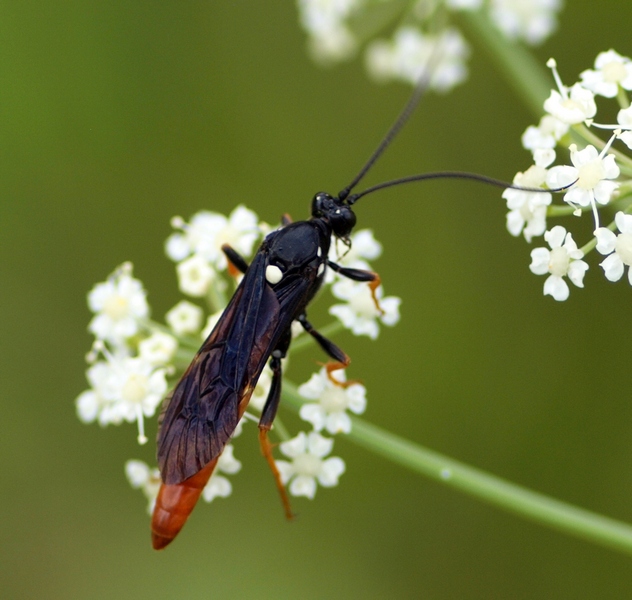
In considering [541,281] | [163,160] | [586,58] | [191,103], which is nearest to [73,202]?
[163,160]

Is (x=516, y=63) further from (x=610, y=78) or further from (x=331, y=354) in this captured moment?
(x=331, y=354)

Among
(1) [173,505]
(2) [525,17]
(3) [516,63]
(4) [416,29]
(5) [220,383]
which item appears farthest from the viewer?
(4) [416,29]

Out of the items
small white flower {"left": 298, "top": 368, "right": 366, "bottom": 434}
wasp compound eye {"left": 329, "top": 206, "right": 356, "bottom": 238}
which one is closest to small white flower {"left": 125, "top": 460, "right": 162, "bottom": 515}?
small white flower {"left": 298, "top": 368, "right": 366, "bottom": 434}

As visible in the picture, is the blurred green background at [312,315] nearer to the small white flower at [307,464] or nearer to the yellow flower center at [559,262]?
the small white flower at [307,464]

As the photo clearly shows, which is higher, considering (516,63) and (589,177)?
(516,63)

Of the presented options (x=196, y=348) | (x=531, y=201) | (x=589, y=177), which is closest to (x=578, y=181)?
(x=589, y=177)

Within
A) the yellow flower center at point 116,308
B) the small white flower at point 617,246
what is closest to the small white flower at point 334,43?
the yellow flower center at point 116,308
